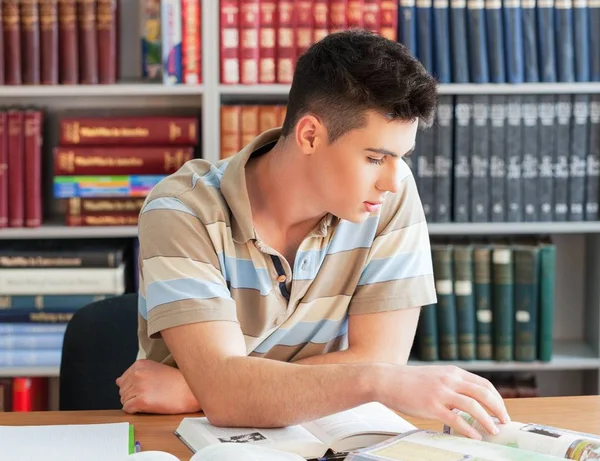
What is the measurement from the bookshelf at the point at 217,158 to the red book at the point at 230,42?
2 cm

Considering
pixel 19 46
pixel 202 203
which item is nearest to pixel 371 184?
pixel 202 203

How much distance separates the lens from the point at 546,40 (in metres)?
2.56

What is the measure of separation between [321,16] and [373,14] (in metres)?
0.14

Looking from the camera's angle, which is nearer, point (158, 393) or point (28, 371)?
point (158, 393)

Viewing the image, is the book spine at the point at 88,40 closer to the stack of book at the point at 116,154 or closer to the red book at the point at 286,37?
the stack of book at the point at 116,154

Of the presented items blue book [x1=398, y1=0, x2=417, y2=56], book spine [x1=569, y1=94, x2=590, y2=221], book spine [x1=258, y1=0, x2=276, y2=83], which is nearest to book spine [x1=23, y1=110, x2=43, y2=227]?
book spine [x1=258, y1=0, x2=276, y2=83]

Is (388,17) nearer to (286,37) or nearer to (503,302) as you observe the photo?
(286,37)

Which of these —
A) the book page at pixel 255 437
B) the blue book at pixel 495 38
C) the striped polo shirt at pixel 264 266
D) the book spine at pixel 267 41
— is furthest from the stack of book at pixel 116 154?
the book page at pixel 255 437

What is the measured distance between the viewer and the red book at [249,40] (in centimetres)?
251

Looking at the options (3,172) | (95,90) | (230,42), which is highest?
(230,42)

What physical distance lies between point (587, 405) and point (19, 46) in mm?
1724

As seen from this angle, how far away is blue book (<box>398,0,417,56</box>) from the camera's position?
8.35 ft

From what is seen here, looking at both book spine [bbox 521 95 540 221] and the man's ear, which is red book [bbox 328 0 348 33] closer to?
book spine [bbox 521 95 540 221]

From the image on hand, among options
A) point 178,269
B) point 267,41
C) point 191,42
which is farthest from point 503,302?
point 178,269
